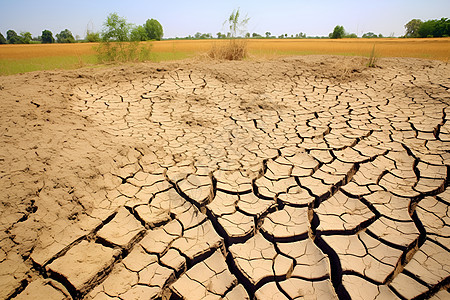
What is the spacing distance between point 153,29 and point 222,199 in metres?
29.1

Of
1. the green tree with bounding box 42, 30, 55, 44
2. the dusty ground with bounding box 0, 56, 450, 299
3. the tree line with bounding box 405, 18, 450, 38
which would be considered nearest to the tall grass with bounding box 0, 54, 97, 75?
the dusty ground with bounding box 0, 56, 450, 299

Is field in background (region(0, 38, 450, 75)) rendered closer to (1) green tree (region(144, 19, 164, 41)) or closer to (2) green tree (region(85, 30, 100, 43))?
(2) green tree (region(85, 30, 100, 43))

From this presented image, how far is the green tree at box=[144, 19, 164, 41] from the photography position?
2588 centimetres

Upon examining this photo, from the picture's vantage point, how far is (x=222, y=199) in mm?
1931

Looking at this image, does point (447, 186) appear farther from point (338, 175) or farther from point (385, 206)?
point (338, 175)

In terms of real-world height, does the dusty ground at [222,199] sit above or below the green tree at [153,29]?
below

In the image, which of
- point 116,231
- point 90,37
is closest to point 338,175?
point 116,231

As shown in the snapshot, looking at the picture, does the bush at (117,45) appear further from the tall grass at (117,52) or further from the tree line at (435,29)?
the tree line at (435,29)

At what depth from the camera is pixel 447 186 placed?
1961mm

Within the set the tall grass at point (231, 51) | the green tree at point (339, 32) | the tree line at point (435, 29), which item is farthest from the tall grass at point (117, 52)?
the green tree at point (339, 32)

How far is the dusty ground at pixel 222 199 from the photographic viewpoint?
134 centimetres

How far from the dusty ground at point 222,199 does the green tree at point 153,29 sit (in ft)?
83.8

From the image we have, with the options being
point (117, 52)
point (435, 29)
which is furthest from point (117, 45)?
point (435, 29)

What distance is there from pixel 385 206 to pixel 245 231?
1127mm
